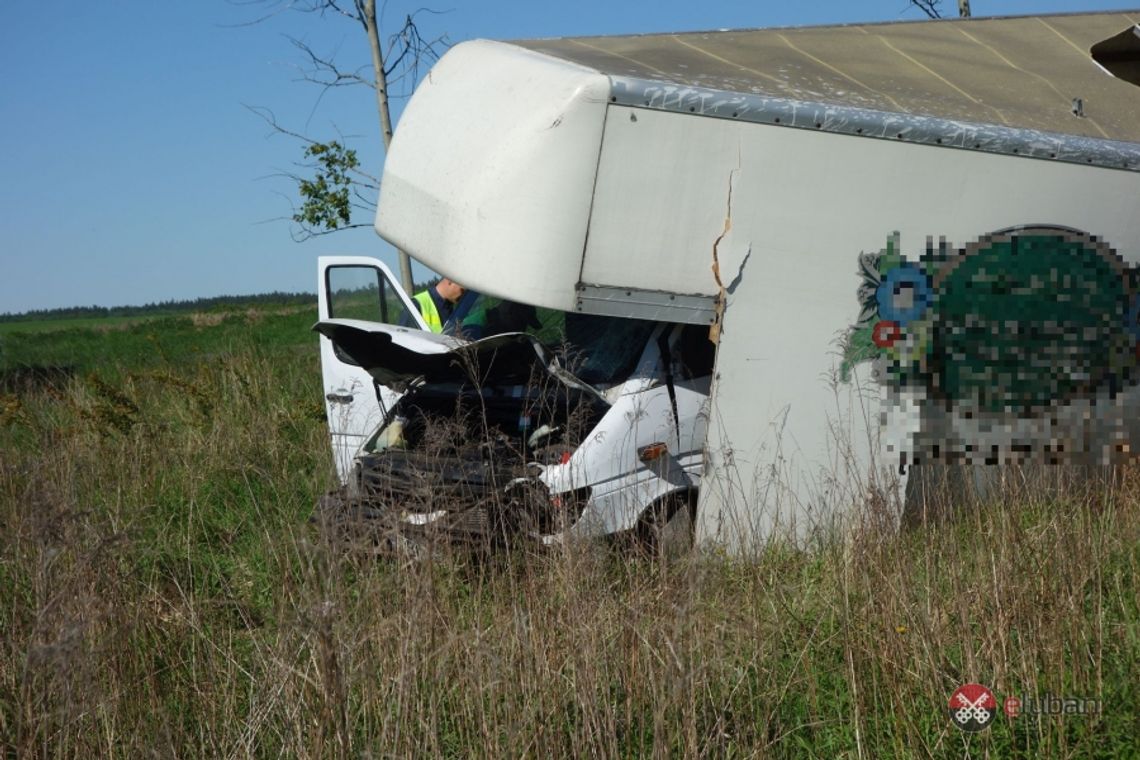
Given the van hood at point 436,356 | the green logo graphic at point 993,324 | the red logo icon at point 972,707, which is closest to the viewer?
the red logo icon at point 972,707

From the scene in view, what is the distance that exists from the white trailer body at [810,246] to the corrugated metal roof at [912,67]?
0.17ft

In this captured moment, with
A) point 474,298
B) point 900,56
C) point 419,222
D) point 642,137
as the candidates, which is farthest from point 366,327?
point 900,56

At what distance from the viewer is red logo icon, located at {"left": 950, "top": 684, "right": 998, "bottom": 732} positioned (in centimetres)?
404

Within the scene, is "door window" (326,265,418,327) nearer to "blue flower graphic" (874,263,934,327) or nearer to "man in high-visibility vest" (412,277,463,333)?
"man in high-visibility vest" (412,277,463,333)

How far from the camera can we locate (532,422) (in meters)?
7.05

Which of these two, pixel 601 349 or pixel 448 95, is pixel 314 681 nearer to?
→ pixel 601 349

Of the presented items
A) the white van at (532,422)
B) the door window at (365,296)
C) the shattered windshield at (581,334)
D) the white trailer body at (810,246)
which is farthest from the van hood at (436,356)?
the door window at (365,296)

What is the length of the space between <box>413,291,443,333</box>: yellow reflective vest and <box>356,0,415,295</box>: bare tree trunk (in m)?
2.04

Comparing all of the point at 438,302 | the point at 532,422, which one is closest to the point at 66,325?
the point at 438,302

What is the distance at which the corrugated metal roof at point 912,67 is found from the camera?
262 inches

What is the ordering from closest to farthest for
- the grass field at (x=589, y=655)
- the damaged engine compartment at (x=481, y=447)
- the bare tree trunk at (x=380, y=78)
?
1. the grass field at (x=589, y=655)
2. the damaged engine compartment at (x=481, y=447)
3. the bare tree trunk at (x=380, y=78)

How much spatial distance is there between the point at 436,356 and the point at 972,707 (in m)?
3.77

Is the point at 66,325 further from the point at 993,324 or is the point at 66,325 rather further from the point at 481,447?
the point at 993,324

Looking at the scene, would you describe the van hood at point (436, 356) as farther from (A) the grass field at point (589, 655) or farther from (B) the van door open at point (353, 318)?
(A) the grass field at point (589, 655)
